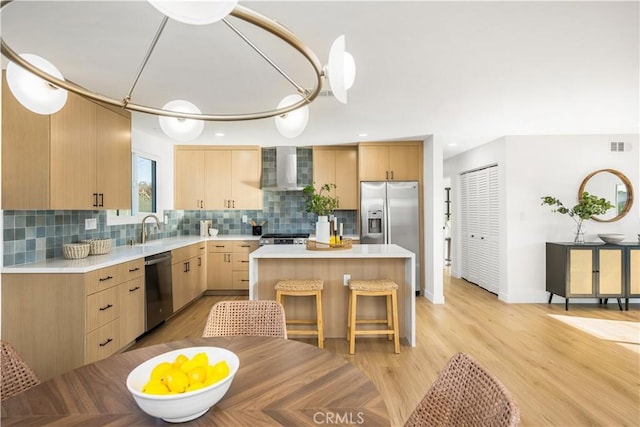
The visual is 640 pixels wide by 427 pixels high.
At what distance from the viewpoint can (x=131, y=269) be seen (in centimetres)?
290

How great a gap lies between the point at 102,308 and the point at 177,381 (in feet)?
6.99

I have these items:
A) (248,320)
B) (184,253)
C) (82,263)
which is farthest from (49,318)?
(184,253)

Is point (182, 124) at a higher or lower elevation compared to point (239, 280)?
higher

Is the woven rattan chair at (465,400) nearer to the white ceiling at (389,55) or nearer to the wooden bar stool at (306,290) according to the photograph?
the white ceiling at (389,55)

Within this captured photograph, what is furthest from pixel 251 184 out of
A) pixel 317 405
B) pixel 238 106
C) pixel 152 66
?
pixel 317 405

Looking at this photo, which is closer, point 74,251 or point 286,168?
point 74,251

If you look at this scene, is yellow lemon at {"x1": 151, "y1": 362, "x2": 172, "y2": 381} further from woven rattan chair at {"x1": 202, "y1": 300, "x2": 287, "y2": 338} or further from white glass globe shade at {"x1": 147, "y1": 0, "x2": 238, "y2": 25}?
white glass globe shade at {"x1": 147, "y1": 0, "x2": 238, "y2": 25}

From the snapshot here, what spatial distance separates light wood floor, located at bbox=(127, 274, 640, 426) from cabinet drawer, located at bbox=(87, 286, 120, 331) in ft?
2.06

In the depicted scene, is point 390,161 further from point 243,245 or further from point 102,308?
point 102,308

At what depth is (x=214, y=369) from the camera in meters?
0.93

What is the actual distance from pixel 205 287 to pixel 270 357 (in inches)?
155

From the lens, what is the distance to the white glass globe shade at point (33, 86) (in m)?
1.05

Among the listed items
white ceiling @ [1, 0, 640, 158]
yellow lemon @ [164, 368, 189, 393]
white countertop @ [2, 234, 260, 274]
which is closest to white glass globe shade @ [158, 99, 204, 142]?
white ceiling @ [1, 0, 640, 158]

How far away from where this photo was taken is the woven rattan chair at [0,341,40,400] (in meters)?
1.16
